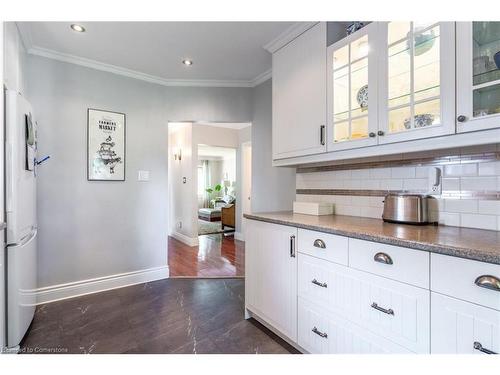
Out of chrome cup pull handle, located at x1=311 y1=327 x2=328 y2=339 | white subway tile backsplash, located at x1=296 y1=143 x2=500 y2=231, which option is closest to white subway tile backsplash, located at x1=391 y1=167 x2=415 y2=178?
white subway tile backsplash, located at x1=296 y1=143 x2=500 y2=231

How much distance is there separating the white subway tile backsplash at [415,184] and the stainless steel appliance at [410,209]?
0.32 feet

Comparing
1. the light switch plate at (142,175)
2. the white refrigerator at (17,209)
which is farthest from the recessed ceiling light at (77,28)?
the light switch plate at (142,175)

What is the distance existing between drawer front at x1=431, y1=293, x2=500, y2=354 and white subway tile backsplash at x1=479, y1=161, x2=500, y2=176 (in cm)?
78

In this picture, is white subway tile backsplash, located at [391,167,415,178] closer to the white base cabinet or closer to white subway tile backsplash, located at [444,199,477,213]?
white subway tile backsplash, located at [444,199,477,213]

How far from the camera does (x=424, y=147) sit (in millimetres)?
1293

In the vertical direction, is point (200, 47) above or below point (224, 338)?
above

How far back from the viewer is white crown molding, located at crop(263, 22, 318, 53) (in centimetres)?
192
